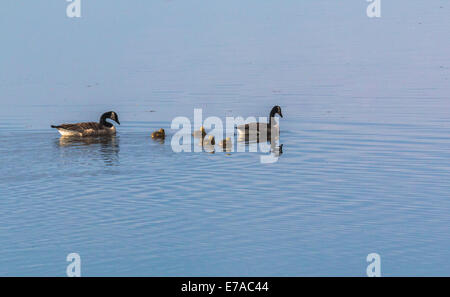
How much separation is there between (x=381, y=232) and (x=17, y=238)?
6715 millimetres

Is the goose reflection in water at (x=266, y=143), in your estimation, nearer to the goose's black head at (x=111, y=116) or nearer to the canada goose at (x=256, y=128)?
the canada goose at (x=256, y=128)

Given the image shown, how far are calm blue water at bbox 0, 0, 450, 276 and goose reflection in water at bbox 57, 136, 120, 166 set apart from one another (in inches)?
4.7

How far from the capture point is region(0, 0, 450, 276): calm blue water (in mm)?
14164

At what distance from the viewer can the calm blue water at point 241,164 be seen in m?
14.2

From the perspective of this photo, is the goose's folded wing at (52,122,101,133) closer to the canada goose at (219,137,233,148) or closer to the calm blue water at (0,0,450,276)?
the calm blue water at (0,0,450,276)

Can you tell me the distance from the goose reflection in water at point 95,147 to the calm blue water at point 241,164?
0.12m

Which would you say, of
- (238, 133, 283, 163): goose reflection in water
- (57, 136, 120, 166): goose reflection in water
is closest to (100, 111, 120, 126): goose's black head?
(57, 136, 120, 166): goose reflection in water

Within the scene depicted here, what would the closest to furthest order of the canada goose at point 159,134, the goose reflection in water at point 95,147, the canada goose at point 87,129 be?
the goose reflection in water at point 95,147
the canada goose at point 159,134
the canada goose at point 87,129

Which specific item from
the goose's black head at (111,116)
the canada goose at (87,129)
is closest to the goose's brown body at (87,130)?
the canada goose at (87,129)

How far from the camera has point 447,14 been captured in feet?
180

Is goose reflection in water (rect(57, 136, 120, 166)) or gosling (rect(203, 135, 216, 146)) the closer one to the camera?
goose reflection in water (rect(57, 136, 120, 166))

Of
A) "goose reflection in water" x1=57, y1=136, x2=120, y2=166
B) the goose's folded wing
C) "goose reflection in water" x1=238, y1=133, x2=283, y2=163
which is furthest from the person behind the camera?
the goose's folded wing

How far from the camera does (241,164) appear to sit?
72.3 ft

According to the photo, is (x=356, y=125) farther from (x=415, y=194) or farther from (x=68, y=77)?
(x=68, y=77)
